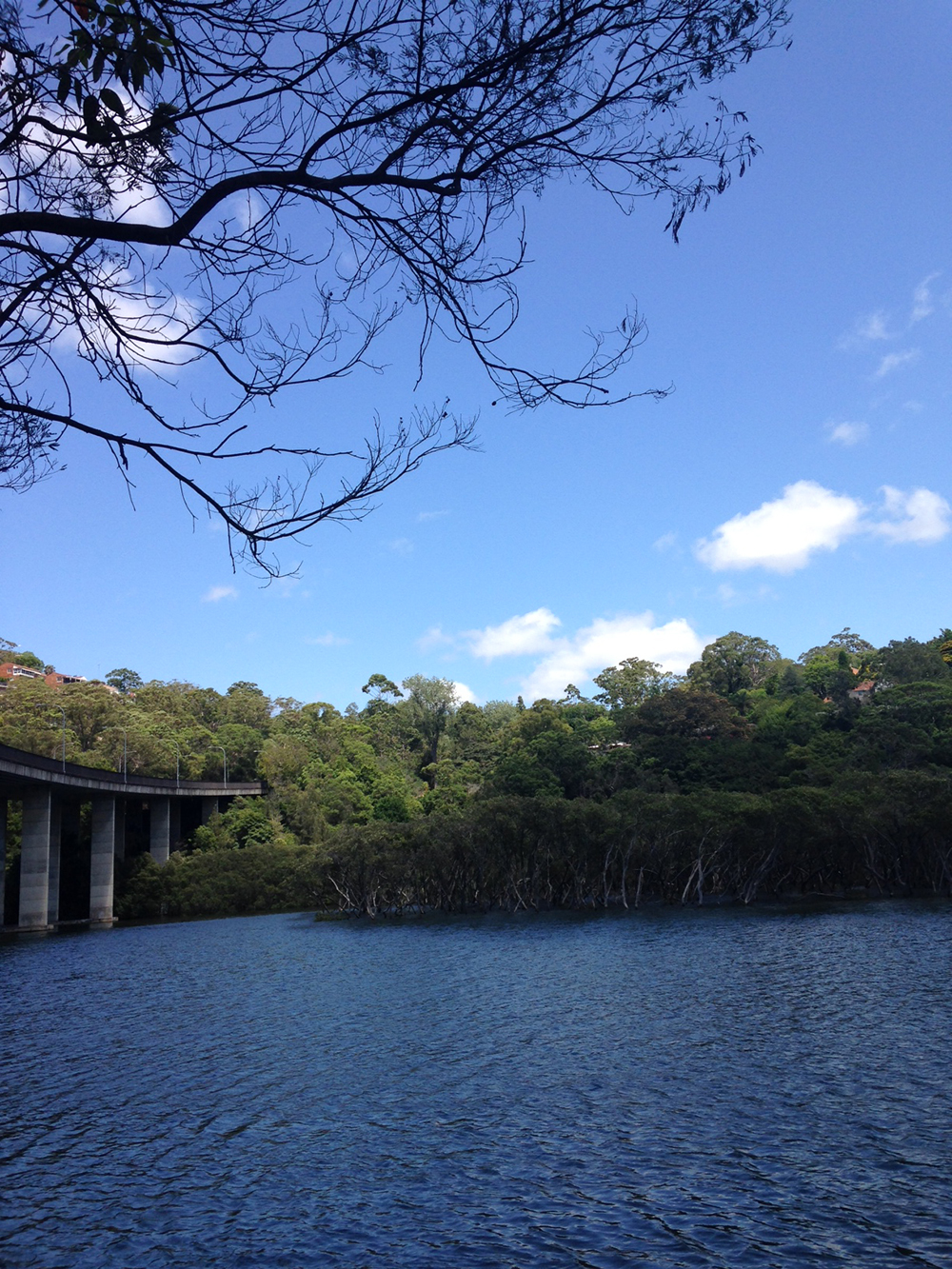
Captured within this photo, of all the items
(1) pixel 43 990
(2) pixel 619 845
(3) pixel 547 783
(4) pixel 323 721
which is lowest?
(1) pixel 43 990

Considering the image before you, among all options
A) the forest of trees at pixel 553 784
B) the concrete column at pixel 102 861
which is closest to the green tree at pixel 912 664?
the forest of trees at pixel 553 784

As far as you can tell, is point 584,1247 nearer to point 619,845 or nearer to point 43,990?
point 43,990

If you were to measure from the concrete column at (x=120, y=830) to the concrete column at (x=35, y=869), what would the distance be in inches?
688

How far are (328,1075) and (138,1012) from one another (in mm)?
10265

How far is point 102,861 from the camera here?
6153 centimetres

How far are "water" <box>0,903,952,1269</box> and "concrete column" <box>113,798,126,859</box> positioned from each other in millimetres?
45462

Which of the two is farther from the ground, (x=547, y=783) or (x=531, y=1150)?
(x=547, y=783)

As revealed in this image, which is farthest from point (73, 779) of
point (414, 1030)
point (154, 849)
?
point (414, 1030)

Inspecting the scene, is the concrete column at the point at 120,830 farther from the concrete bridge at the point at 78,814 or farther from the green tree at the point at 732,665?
the green tree at the point at 732,665

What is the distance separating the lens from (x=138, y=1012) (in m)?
24.6

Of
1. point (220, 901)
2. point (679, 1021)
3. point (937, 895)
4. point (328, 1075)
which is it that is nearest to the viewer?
point (328, 1075)

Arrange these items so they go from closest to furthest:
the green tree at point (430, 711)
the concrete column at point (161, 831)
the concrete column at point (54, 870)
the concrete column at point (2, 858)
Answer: the concrete column at point (2, 858) < the concrete column at point (54, 870) < the concrete column at point (161, 831) < the green tree at point (430, 711)

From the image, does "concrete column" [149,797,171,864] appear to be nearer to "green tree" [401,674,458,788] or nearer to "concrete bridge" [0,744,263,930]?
"concrete bridge" [0,744,263,930]

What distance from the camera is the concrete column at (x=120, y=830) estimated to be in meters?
71.4
